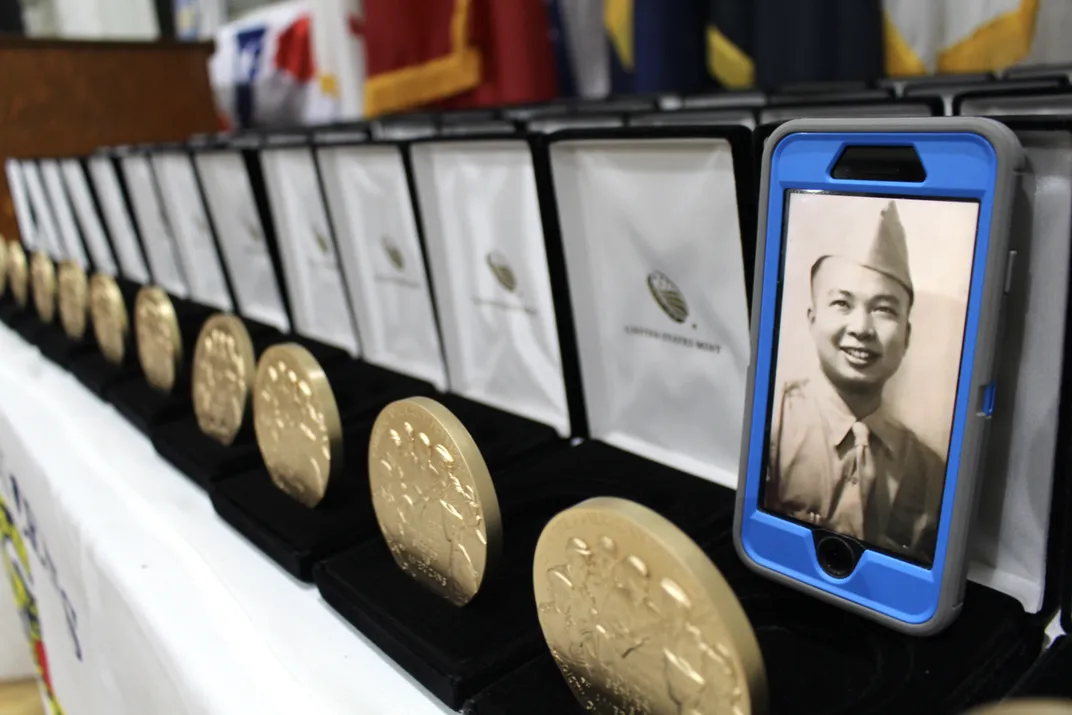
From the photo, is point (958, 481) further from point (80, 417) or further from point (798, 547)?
point (80, 417)

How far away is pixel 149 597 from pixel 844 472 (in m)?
0.41

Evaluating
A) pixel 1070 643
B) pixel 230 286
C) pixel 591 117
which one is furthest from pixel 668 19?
pixel 1070 643

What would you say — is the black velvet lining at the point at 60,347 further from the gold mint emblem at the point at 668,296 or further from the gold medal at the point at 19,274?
the gold mint emblem at the point at 668,296

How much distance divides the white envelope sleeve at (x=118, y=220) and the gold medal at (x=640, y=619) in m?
1.18

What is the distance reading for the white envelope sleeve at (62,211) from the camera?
1.54 meters

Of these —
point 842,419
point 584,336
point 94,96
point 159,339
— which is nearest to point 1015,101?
point 842,419

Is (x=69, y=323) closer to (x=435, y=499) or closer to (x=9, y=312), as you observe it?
(x=9, y=312)

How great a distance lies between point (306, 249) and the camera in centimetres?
96

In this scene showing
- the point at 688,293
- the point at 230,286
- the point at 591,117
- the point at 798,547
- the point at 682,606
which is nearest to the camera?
the point at 682,606

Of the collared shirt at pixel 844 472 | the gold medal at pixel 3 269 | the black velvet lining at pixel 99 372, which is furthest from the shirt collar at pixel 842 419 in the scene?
the gold medal at pixel 3 269

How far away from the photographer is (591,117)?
767 millimetres

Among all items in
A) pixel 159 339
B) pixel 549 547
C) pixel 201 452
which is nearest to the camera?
pixel 549 547

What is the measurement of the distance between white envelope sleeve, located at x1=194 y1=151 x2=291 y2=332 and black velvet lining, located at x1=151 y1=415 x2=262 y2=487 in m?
0.31

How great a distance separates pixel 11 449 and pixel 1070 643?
888 millimetres
